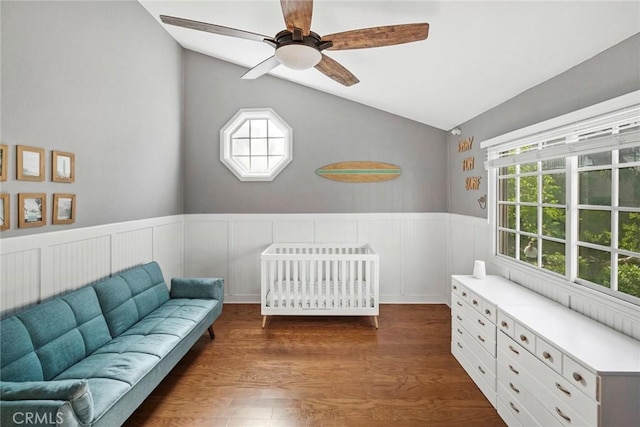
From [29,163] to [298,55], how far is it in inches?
70.3

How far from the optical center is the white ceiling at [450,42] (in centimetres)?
168

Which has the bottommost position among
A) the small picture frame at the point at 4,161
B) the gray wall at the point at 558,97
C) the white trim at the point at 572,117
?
the small picture frame at the point at 4,161

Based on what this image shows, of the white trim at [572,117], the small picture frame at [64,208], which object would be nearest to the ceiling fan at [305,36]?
the white trim at [572,117]

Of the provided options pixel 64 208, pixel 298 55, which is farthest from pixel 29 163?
pixel 298 55

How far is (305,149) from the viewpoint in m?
4.16

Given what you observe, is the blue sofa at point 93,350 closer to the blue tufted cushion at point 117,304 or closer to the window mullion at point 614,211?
the blue tufted cushion at point 117,304

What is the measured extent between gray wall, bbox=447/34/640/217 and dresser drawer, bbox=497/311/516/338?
136 centimetres

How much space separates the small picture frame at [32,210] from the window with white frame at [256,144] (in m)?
2.26

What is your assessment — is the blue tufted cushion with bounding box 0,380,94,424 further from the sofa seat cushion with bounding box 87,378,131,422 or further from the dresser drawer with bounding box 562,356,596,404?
the dresser drawer with bounding box 562,356,596,404

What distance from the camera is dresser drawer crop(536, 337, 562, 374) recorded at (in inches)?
59.1

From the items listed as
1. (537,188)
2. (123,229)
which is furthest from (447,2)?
(123,229)

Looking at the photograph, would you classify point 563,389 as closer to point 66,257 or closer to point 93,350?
point 93,350

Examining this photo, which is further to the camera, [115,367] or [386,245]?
[386,245]

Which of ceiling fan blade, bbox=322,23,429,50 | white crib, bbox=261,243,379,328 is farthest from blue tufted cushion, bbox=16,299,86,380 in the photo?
ceiling fan blade, bbox=322,23,429,50
